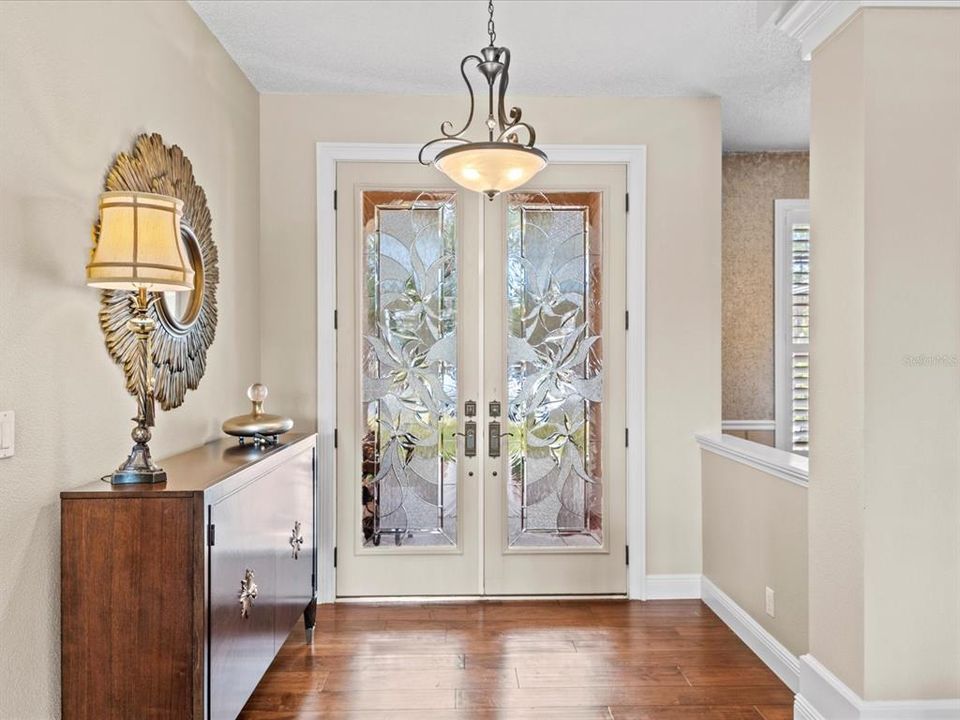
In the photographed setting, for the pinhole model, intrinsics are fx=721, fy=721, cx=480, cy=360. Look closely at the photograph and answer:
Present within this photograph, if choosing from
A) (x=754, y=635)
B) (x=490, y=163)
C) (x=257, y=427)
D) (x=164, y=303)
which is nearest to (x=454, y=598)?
(x=754, y=635)

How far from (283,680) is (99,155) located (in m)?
2.14

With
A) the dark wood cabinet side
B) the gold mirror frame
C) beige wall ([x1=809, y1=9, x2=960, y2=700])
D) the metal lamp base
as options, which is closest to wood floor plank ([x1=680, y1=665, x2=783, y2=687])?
beige wall ([x1=809, y1=9, x2=960, y2=700])

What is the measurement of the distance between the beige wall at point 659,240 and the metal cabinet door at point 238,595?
154cm

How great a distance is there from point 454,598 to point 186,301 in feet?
7.21

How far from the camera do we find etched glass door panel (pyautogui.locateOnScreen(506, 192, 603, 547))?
4062 millimetres

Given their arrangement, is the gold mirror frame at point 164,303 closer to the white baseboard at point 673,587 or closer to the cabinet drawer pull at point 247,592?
the cabinet drawer pull at point 247,592

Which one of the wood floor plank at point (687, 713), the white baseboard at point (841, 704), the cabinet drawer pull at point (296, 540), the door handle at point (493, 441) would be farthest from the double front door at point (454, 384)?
the white baseboard at point (841, 704)

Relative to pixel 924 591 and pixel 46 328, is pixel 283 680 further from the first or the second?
pixel 924 591

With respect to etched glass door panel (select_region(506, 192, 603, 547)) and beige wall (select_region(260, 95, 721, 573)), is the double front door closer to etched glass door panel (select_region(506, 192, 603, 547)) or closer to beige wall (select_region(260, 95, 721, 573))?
etched glass door panel (select_region(506, 192, 603, 547))

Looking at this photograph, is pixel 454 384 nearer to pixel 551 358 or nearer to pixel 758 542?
pixel 551 358

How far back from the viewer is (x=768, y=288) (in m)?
4.77

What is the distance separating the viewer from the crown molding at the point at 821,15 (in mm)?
2273

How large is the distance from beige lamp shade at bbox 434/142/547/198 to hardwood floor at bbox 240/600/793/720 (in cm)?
195

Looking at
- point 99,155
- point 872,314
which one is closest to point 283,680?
point 99,155
